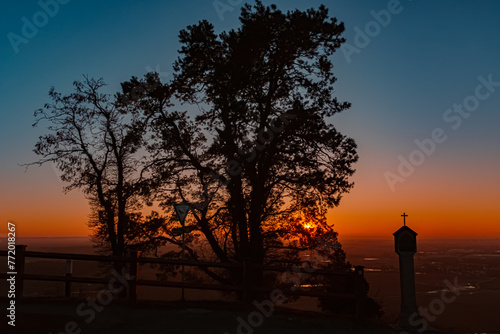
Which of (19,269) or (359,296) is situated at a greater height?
(19,269)

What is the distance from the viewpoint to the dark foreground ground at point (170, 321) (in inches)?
360

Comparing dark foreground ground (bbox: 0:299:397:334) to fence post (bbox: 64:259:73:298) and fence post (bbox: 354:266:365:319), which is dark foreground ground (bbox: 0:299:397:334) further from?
fence post (bbox: 64:259:73:298)

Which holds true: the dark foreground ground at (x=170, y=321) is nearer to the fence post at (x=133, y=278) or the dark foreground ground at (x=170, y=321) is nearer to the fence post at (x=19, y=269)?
the fence post at (x=133, y=278)

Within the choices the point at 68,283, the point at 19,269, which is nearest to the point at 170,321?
the point at 19,269

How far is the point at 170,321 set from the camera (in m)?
10.0

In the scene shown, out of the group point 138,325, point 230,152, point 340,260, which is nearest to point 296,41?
point 230,152

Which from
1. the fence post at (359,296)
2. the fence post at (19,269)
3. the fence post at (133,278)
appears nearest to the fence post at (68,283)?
the fence post at (19,269)

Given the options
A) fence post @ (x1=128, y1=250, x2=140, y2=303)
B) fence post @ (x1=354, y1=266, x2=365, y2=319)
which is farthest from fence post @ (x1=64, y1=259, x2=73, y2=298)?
fence post @ (x1=354, y1=266, x2=365, y2=319)

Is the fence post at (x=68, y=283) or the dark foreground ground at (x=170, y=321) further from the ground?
the fence post at (x=68, y=283)

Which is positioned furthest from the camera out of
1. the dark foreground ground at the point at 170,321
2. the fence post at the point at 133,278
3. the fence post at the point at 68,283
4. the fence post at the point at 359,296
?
the fence post at the point at 68,283

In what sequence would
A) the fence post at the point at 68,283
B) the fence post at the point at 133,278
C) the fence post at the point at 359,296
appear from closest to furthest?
1. the fence post at the point at 359,296
2. the fence post at the point at 133,278
3. the fence post at the point at 68,283

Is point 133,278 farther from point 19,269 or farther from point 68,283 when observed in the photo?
point 19,269

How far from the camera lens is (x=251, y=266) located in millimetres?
12031

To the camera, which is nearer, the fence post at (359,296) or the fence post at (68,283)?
the fence post at (359,296)
